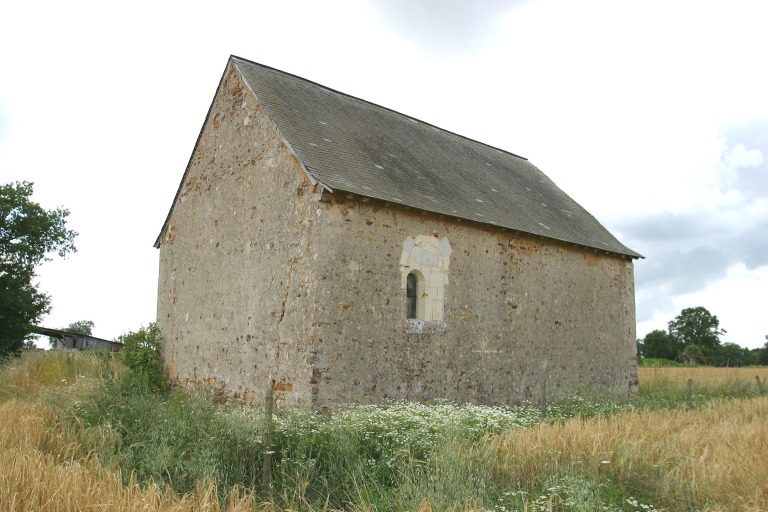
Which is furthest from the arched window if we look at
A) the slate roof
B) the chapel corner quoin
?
the slate roof

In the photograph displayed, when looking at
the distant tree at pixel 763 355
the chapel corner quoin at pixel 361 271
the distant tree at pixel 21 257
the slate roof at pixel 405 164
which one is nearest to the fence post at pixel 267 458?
the chapel corner quoin at pixel 361 271

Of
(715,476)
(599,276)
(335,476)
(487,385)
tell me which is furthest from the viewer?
(599,276)

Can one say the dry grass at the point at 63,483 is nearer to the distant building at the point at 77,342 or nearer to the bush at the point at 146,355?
the bush at the point at 146,355

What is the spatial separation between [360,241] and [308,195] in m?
1.35

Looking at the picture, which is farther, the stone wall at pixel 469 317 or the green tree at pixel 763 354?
the green tree at pixel 763 354

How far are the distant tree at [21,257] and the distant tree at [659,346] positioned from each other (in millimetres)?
61128

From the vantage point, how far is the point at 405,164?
15.3m

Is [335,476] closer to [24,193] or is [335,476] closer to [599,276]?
[599,276]

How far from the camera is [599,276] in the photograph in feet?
58.7

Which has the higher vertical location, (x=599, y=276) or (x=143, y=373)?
(x=599, y=276)

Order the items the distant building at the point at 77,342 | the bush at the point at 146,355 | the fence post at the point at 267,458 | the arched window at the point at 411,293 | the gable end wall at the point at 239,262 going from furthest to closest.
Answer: the distant building at the point at 77,342 < the bush at the point at 146,355 < the arched window at the point at 411,293 < the gable end wall at the point at 239,262 < the fence post at the point at 267,458

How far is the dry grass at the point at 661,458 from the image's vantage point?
21.6 ft

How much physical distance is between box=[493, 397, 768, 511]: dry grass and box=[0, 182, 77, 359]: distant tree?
25963 millimetres

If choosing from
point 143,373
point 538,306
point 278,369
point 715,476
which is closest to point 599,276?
point 538,306
